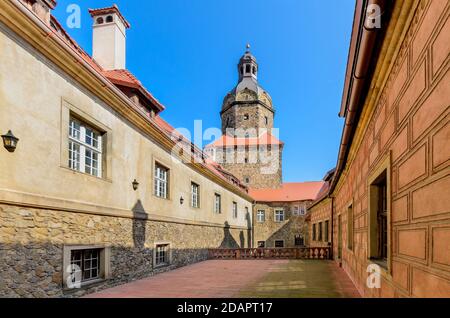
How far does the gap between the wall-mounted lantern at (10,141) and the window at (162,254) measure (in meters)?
7.28

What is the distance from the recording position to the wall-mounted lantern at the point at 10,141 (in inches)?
224

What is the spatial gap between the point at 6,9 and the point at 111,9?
6.81m

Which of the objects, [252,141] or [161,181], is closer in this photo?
[161,181]

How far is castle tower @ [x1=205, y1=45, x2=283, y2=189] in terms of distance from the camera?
41781 mm

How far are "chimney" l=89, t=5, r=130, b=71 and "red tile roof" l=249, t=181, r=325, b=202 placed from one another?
2596 centimetres

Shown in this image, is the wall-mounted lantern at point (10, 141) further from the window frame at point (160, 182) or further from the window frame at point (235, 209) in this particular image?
the window frame at point (235, 209)

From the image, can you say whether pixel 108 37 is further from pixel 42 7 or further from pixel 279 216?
pixel 279 216

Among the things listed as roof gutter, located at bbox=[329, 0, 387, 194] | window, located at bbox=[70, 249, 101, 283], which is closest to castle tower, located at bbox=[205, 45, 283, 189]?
window, located at bbox=[70, 249, 101, 283]

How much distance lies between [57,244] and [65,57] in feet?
13.0

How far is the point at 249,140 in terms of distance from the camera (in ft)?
144

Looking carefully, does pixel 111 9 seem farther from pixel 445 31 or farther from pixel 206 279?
pixel 445 31

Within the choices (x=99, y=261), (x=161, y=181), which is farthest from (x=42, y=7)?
(x=161, y=181)

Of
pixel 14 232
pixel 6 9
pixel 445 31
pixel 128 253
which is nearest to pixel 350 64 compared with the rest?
pixel 445 31

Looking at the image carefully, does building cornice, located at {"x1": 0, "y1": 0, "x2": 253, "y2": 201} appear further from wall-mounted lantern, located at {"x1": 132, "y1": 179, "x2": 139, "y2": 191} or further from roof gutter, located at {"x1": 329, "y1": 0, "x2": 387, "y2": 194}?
roof gutter, located at {"x1": 329, "y1": 0, "x2": 387, "y2": 194}
